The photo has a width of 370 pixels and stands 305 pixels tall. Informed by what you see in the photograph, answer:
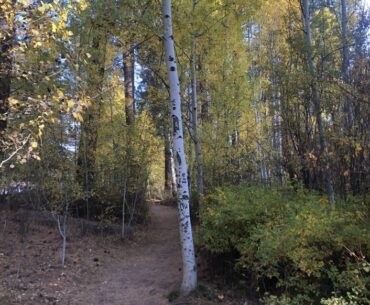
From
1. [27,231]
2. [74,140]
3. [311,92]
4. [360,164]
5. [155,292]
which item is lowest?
[155,292]

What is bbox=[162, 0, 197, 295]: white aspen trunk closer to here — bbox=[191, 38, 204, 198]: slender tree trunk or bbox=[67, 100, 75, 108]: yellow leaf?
bbox=[191, 38, 204, 198]: slender tree trunk

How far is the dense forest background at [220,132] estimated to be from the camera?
4.23 m

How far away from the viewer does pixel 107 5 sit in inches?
284

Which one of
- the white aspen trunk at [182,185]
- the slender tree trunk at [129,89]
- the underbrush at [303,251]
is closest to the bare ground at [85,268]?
the white aspen trunk at [182,185]

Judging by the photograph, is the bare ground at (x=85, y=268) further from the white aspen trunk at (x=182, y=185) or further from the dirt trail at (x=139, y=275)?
the white aspen trunk at (x=182, y=185)

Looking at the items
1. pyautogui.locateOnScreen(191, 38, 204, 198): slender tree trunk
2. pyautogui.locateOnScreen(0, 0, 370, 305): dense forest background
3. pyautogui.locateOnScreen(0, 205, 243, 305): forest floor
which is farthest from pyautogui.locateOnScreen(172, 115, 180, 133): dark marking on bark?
pyautogui.locateOnScreen(0, 205, 243, 305): forest floor

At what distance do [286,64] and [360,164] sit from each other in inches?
134

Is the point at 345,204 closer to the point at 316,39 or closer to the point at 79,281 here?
the point at 316,39

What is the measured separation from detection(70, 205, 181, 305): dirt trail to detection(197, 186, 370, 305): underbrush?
1518 millimetres

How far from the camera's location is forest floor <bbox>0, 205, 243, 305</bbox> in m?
7.11

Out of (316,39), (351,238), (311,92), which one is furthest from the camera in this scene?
(316,39)

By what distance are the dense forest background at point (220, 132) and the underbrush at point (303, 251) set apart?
0.02m

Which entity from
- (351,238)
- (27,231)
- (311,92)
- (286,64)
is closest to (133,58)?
(286,64)

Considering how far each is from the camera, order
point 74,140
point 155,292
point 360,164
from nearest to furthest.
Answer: point 155,292, point 360,164, point 74,140
